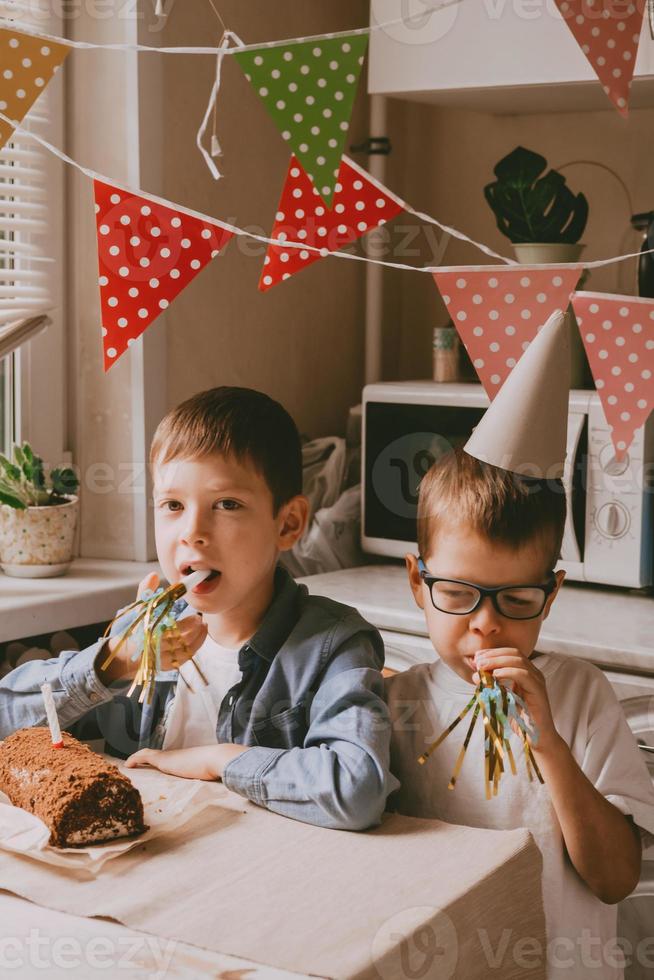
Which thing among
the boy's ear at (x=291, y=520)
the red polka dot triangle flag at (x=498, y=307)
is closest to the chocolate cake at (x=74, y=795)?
the boy's ear at (x=291, y=520)

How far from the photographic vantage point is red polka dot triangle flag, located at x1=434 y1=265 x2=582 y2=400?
1.37 m

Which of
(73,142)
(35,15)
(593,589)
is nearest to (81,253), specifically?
(73,142)

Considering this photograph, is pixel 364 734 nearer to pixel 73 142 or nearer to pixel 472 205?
pixel 73 142

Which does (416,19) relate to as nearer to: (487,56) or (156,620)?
(487,56)

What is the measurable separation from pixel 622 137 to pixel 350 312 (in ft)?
2.36

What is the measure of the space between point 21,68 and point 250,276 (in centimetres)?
111

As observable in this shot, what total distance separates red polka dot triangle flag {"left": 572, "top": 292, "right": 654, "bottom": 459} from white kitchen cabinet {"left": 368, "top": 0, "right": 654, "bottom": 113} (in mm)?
781

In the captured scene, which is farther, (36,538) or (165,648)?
(36,538)

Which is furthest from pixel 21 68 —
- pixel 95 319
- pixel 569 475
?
pixel 569 475

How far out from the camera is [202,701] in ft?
4.26

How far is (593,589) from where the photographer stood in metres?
2.11

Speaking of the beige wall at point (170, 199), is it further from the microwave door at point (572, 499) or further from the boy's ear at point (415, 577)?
the boy's ear at point (415, 577)

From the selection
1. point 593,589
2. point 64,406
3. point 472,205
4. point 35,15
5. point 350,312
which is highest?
point 35,15

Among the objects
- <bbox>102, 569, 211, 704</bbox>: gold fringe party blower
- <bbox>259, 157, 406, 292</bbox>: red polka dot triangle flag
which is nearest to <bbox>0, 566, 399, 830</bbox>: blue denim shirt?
<bbox>102, 569, 211, 704</bbox>: gold fringe party blower
